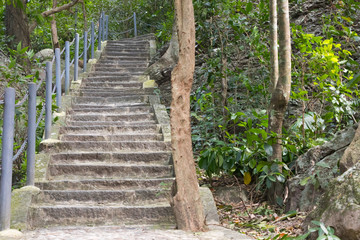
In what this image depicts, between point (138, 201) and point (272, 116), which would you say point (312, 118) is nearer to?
point (272, 116)

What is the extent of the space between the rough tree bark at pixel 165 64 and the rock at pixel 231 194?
446cm

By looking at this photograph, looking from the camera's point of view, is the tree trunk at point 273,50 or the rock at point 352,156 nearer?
the rock at point 352,156

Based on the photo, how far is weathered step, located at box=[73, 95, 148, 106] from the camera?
8.36 metres

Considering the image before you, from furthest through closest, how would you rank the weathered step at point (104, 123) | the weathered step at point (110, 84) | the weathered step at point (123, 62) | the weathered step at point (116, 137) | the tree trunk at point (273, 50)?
1. the weathered step at point (123, 62)
2. the weathered step at point (110, 84)
3. the weathered step at point (104, 123)
4. the weathered step at point (116, 137)
5. the tree trunk at point (273, 50)

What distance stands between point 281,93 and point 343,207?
196 centimetres

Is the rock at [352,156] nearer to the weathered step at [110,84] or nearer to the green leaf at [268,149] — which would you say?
the green leaf at [268,149]

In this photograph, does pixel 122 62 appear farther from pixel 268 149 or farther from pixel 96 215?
pixel 96 215

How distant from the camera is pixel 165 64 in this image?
10117mm

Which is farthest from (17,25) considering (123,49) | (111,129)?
(111,129)

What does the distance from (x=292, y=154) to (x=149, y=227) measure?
202 cm

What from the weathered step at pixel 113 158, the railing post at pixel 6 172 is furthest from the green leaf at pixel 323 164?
the railing post at pixel 6 172

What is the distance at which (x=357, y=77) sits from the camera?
13.4 feet

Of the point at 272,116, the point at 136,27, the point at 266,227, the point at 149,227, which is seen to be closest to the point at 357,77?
the point at 272,116

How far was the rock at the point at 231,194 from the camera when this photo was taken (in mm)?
5652
